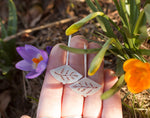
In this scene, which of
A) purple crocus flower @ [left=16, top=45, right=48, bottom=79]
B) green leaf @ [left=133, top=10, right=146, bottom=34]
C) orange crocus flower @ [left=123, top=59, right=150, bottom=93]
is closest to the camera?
orange crocus flower @ [left=123, top=59, right=150, bottom=93]

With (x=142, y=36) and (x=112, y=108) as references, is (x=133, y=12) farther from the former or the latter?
(x=112, y=108)

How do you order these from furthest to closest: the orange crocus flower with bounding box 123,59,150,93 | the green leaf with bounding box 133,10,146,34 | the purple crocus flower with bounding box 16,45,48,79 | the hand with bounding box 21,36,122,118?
the purple crocus flower with bounding box 16,45,48,79 < the hand with bounding box 21,36,122,118 < the green leaf with bounding box 133,10,146,34 < the orange crocus flower with bounding box 123,59,150,93

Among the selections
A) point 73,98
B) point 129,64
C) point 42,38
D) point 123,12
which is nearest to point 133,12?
point 123,12

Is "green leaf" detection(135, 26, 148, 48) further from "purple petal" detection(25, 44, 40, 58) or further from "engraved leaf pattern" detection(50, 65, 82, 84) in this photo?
"purple petal" detection(25, 44, 40, 58)

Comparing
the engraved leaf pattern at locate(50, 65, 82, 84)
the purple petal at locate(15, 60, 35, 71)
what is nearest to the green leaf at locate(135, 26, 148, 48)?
the engraved leaf pattern at locate(50, 65, 82, 84)

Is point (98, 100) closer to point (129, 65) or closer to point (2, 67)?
point (129, 65)

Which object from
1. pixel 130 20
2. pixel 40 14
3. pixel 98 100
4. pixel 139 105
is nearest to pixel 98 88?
pixel 98 100

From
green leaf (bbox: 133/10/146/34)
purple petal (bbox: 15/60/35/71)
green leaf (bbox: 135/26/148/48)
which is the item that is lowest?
purple petal (bbox: 15/60/35/71)
